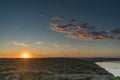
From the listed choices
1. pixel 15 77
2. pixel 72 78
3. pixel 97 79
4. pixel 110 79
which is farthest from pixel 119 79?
pixel 15 77

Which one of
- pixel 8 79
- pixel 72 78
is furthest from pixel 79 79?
pixel 8 79

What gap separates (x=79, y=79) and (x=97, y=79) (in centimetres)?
490

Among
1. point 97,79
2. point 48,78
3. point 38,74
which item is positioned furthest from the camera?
point 38,74

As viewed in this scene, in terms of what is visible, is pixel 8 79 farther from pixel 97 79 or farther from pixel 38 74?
pixel 97 79

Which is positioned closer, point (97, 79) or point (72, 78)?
point (97, 79)

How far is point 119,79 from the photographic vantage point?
55.3m

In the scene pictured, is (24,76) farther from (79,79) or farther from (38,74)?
(79,79)

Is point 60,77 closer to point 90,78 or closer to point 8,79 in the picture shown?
point 90,78

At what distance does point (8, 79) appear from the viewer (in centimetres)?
5219

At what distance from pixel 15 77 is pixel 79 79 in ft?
49.0

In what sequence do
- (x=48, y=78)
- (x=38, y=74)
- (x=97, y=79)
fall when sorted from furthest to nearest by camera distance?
(x=38, y=74)
(x=48, y=78)
(x=97, y=79)

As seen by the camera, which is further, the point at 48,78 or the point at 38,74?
the point at 38,74

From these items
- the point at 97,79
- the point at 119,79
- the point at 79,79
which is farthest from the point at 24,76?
the point at 119,79

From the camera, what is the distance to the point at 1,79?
54.6 meters
